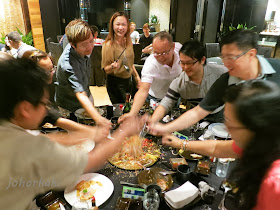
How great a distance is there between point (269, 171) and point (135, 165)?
886 millimetres

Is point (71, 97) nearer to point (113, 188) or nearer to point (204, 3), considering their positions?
point (113, 188)

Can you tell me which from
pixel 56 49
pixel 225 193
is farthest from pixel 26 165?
pixel 56 49

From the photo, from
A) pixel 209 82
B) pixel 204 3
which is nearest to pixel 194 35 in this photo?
pixel 204 3

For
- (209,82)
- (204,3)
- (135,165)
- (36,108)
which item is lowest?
(135,165)

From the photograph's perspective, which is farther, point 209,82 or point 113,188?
point 209,82

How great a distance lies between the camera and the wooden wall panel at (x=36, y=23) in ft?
22.4

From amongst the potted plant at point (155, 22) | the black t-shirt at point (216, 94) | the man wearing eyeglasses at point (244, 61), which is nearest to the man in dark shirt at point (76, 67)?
the man wearing eyeglasses at point (244, 61)

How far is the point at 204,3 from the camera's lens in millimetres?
6137

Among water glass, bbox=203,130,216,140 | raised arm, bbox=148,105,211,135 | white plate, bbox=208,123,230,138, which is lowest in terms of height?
water glass, bbox=203,130,216,140

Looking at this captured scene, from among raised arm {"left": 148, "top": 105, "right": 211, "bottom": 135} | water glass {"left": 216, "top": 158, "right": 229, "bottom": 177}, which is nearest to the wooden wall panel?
raised arm {"left": 148, "top": 105, "right": 211, "bottom": 135}

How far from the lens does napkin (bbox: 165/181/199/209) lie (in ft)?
3.85

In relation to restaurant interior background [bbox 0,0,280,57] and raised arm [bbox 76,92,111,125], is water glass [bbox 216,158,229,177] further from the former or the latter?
restaurant interior background [bbox 0,0,280,57]

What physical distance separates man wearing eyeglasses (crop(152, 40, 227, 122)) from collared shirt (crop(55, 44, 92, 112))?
0.83 meters

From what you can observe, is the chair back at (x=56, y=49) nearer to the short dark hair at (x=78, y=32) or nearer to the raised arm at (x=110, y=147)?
the short dark hair at (x=78, y=32)
